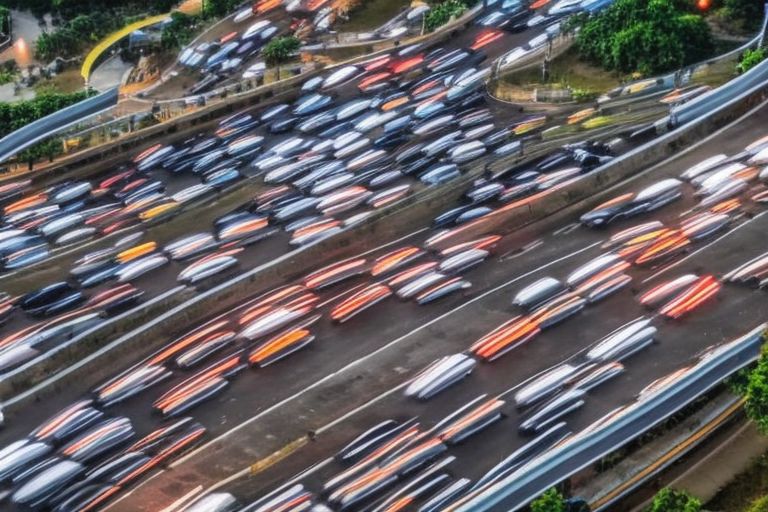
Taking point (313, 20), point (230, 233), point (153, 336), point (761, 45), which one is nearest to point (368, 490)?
point (153, 336)

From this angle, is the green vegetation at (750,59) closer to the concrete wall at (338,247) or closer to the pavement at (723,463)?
the concrete wall at (338,247)

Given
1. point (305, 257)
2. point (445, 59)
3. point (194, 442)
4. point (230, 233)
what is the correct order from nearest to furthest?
point (194, 442) → point (305, 257) → point (230, 233) → point (445, 59)

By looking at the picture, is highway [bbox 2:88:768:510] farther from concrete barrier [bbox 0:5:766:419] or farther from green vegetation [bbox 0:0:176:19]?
green vegetation [bbox 0:0:176:19]

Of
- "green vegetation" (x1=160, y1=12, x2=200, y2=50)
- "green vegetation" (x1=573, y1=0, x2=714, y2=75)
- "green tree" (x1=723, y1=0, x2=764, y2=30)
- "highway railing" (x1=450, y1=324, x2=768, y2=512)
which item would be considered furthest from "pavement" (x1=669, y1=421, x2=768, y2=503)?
"green vegetation" (x1=160, y1=12, x2=200, y2=50)

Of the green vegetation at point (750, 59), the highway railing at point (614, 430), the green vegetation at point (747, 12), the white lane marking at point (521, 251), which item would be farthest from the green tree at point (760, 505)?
the green vegetation at point (747, 12)

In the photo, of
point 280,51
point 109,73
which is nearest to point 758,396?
point 280,51

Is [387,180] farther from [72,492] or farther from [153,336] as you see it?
[72,492]

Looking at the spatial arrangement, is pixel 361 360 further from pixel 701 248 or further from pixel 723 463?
pixel 701 248
